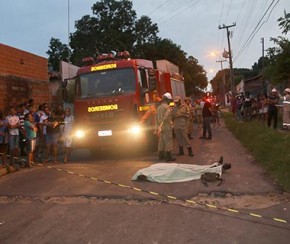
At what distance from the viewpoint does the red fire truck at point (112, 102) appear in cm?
1308

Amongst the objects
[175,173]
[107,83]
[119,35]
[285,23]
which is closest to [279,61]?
[285,23]

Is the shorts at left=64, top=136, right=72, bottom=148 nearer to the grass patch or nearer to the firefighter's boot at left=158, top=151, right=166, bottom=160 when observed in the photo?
the firefighter's boot at left=158, top=151, right=166, bottom=160

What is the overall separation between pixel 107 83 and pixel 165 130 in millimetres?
2514

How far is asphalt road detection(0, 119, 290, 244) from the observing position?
18.9 ft

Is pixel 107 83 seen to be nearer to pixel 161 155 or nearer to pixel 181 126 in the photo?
pixel 181 126

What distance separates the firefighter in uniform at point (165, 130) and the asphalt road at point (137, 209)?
5.51 ft

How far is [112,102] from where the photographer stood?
1312 cm

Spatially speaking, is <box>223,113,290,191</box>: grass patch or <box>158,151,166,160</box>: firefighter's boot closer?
<box>223,113,290,191</box>: grass patch

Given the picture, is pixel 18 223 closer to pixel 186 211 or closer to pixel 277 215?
pixel 186 211

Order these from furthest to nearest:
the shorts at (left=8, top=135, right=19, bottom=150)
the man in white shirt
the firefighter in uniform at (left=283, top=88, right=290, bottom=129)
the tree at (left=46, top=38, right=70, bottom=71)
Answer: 1. the tree at (left=46, top=38, right=70, bottom=71)
2. the firefighter in uniform at (left=283, top=88, right=290, bottom=129)
3. the shorts at (left=8, top=135, right=19, bottom=150)
4. the man in white shirt

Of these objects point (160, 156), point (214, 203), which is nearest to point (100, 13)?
point (160, 156)

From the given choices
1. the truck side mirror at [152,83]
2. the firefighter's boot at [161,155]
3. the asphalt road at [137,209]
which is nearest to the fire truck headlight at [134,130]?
the firefighter's boot at [161,155]

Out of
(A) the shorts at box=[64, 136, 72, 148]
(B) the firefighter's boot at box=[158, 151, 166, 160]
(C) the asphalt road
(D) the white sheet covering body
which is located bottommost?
(C) the asphalt road

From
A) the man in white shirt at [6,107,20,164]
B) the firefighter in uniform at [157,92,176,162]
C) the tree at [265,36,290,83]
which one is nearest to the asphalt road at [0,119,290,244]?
the man in white shirt at [6,107,20,164]
